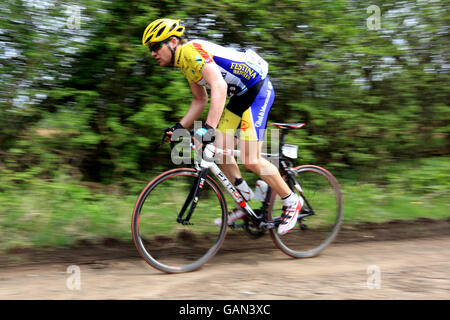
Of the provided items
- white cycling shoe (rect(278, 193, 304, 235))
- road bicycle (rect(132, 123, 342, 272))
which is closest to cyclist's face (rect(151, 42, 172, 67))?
road bicycle (rect(132, 123, 342, 272))

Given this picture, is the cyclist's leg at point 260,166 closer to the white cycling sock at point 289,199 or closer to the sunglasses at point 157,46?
the white cycling sock at point 289,199

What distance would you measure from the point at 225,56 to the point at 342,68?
2.97 m

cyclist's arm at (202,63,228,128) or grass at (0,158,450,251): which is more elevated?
cyclist's arm at (202,63,228,128)

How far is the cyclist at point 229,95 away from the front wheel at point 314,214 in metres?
Answer: 0.18

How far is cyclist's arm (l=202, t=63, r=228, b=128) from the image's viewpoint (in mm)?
3263

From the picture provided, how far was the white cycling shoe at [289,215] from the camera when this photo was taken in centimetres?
385

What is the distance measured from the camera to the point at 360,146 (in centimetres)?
596

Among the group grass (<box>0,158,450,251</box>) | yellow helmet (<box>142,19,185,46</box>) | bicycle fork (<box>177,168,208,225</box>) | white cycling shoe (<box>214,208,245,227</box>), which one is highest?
yellow helmet (<box>142,19,185,46</box>)

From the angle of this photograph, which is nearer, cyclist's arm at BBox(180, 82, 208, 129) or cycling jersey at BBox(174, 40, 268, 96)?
cycling jersey at BBox(174, 40, 268, 96)

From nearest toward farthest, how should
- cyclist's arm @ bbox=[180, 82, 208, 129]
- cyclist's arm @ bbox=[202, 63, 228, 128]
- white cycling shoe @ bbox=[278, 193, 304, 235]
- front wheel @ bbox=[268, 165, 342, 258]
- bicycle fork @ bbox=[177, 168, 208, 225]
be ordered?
cyclist's arm @ bbox=[202, 63, 228, 128] → bicycle fork @ bbox=[177, 168, 208, 225] → cyclist's arm @ bbox=[180, 82, 208, 129] → white cycling shoe @ bbox=[278, 193, 304, 235] → front wheel @ bbox=[268, 165, 342, 258]

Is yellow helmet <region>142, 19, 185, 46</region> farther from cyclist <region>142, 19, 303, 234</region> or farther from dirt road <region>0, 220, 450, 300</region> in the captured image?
dirt road <region>0, 220, 450, 300</region>

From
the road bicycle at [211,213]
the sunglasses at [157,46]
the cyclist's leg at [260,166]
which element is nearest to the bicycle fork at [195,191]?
the road bicycle at [211,213]

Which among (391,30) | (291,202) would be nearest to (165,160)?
(291,202)

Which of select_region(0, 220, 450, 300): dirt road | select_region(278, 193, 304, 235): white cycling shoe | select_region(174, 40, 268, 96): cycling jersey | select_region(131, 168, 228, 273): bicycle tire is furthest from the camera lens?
select_region(278, 193, 304, 235): white cycling shoe
